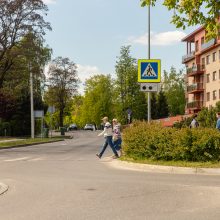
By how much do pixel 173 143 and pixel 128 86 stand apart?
263 feet

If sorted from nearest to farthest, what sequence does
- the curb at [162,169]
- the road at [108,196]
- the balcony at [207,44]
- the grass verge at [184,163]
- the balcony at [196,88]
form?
the road at [108,196], the curb at [162,169], the grass verge at [184,163], the balcony at [207,44], the balcony at [196,88]

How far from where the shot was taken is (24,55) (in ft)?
109

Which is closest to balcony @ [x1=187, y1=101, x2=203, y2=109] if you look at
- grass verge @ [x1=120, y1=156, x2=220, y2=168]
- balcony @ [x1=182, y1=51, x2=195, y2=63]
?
balcony @ [x1=182, y1=51, x2=195, y2=63]

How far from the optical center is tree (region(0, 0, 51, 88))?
109 ft

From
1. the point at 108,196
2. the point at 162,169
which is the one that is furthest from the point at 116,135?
the point at 108,196

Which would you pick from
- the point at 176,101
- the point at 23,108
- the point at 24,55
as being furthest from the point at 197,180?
the point at 176,101

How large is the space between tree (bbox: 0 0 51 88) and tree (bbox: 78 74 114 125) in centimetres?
8192

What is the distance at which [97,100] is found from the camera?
118 metres

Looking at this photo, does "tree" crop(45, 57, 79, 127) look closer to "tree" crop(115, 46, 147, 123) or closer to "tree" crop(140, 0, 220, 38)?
"tree" crop(115, 46, 147, 123)

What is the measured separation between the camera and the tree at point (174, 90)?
114m

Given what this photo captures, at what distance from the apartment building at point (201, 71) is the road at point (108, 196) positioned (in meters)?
54.3

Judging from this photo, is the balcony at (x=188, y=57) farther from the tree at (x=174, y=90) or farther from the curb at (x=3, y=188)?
the curb at (x=3, y=188)

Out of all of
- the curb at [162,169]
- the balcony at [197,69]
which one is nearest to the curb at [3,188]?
the curb at [162,169]

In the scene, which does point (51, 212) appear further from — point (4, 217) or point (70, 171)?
point (70, 171)
